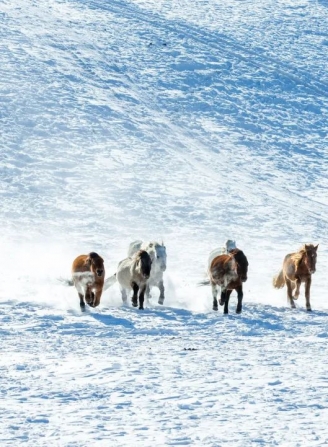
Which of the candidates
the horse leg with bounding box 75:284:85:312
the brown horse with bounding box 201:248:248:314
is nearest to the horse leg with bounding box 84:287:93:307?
the horse leg with bounding box 75:284:85:312

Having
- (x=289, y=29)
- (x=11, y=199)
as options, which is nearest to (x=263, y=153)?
(x=11, y=199)

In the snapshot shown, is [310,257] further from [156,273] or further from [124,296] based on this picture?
[124,296]

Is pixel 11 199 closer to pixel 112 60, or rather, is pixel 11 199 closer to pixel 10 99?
pixel 10 99

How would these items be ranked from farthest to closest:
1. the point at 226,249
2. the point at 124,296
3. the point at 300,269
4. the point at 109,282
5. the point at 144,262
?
1. the point at 226,249
2. the point at 109,282
3. the point at 124,296
4. the point at 300,269
5. the point at 144,262

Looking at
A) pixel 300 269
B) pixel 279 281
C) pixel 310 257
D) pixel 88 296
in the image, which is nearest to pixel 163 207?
pixel 279 281

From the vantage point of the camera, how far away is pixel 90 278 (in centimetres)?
1639

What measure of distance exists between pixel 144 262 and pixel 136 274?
34 cm

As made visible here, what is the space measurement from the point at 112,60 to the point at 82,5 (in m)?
8.11

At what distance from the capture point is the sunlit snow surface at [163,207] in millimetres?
10398

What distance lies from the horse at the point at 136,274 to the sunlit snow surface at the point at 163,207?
0.43 metres

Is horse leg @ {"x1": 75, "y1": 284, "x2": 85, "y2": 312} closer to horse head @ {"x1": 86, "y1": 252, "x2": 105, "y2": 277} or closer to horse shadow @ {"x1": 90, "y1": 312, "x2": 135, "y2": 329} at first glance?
horse shadow @ {"x1": 90, "y1": 312, "x2": 135, "y2": 329}

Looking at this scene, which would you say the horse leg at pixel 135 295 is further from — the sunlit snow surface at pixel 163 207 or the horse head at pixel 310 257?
the horse head at pixel 310 257

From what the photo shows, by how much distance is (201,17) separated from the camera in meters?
50.0

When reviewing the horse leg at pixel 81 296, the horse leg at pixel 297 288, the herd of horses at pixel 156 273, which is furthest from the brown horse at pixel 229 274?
the horse leg at pixel 81 296
